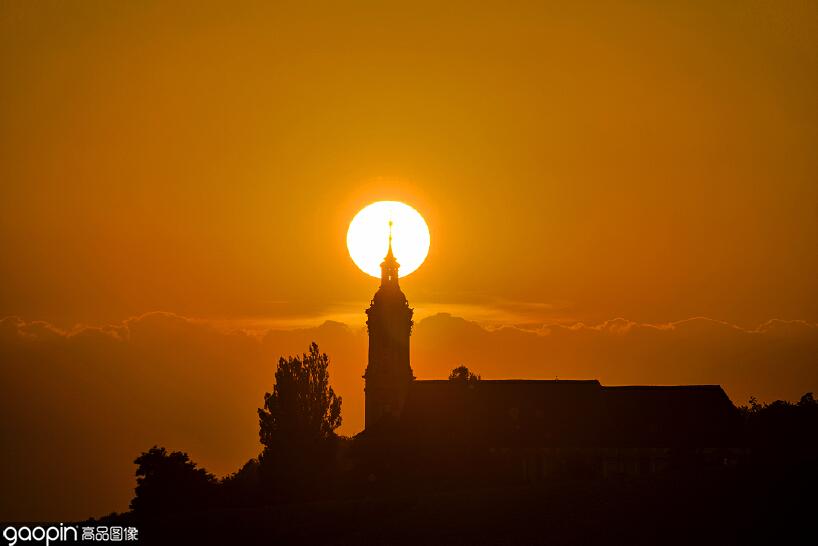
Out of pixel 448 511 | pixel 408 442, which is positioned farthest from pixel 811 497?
pixel 408 442

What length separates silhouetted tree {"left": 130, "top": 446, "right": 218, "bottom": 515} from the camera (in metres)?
96.5

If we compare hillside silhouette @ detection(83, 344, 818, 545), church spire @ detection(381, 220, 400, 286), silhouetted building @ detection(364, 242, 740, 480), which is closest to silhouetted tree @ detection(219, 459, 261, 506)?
hillside silhouette @ detection(83, 344, 818, 545)

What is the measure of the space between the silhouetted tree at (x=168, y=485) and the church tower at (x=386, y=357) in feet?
69.9

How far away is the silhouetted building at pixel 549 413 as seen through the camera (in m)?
113

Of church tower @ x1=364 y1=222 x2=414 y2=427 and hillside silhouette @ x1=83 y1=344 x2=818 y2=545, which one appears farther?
church tower @ x1=364 y1=222 x2=414 y2=427

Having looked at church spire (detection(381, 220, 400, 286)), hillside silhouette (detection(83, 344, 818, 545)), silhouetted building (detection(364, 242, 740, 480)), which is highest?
church spire (detection(381, 220, 400, 286))

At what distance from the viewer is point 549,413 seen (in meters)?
116

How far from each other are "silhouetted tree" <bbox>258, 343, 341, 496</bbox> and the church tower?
3669 millimetres

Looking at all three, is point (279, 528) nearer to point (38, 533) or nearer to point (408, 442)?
point (38, 533)

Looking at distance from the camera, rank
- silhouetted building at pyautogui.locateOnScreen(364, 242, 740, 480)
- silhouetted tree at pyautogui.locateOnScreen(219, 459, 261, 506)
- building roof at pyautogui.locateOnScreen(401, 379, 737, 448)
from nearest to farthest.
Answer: silhouetted tree at pyautogui.locateOnScreen(219, 459, 261, 506) < silhouetted building at pyautogui.locateOnScreen(364, 242, 740, 480) < building roof at pyautogui.locateOnScreen(401, 379, 737, 448)

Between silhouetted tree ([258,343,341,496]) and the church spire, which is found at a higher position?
the church spire

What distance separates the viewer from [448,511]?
274 ft

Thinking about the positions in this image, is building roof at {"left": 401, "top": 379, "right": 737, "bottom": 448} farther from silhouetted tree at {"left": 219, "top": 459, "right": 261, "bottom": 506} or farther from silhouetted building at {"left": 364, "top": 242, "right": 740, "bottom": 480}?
silhouetted tree at {"left": 219, "top": 459, "right": 261, "bottom": 506}

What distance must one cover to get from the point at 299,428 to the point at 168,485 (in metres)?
15.4
